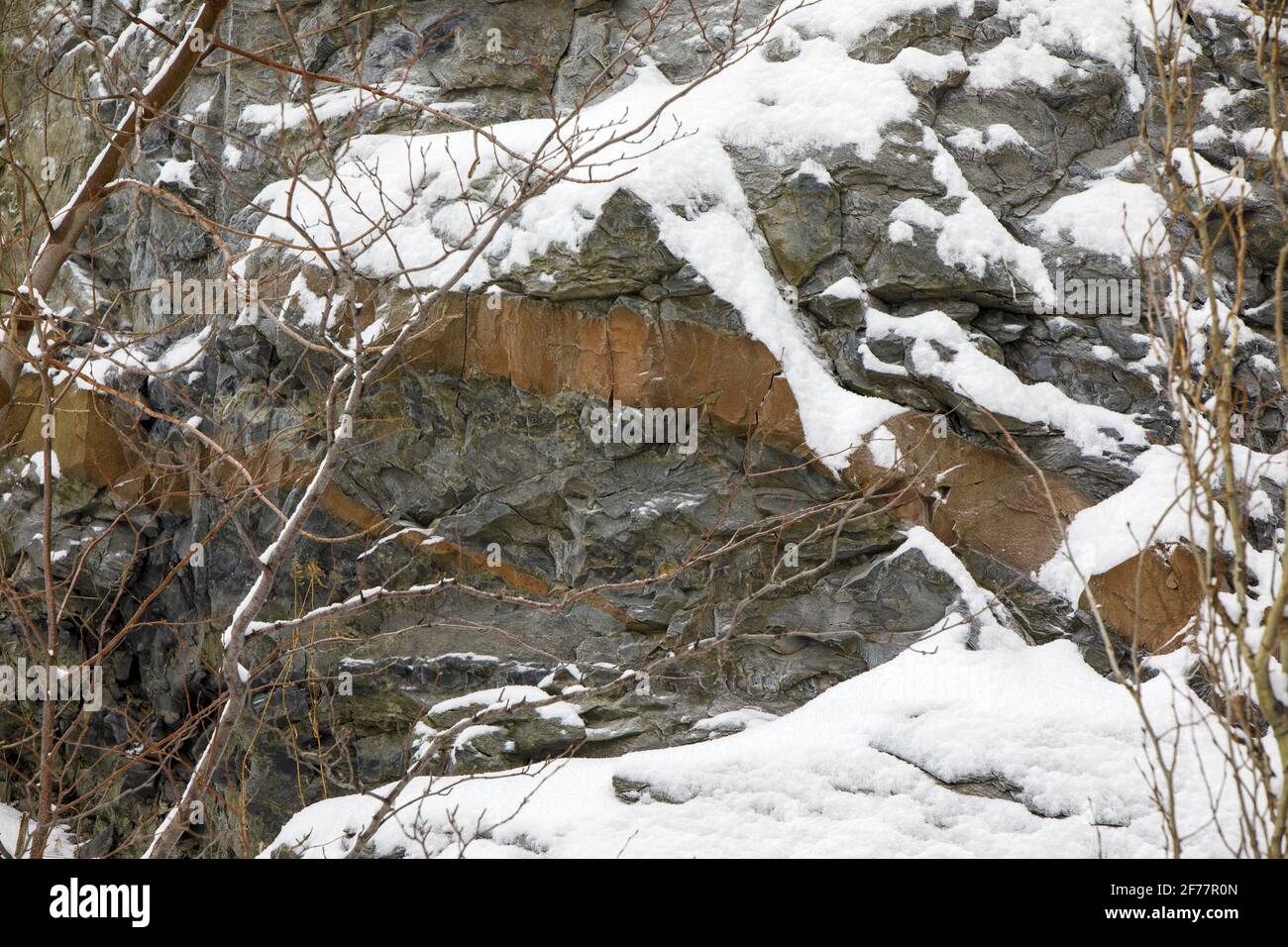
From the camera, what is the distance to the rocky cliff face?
5828 millimetres

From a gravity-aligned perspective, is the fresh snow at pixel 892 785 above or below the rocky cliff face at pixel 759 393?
below

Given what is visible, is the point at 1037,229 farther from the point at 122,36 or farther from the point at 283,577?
the point at 122,36

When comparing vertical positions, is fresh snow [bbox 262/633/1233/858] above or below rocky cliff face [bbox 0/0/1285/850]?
below

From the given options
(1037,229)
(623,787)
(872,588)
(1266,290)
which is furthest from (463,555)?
(1266,290)

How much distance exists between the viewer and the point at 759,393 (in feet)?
19.6

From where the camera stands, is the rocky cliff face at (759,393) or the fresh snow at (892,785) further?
the rocky cliff face at (759,393)

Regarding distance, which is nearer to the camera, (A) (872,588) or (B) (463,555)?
(A) (872,588)

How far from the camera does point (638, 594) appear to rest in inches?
241

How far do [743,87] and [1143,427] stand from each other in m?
3.34

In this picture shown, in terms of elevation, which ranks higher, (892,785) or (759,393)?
(759,393)

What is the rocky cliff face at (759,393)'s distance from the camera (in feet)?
19.1

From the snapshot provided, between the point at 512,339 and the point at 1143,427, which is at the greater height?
the point at 512,339

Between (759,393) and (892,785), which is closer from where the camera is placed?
(892,785)

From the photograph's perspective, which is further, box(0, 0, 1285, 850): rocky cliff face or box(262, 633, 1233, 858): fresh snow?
box(0, 0, 1285, 850): rocky cliff face
